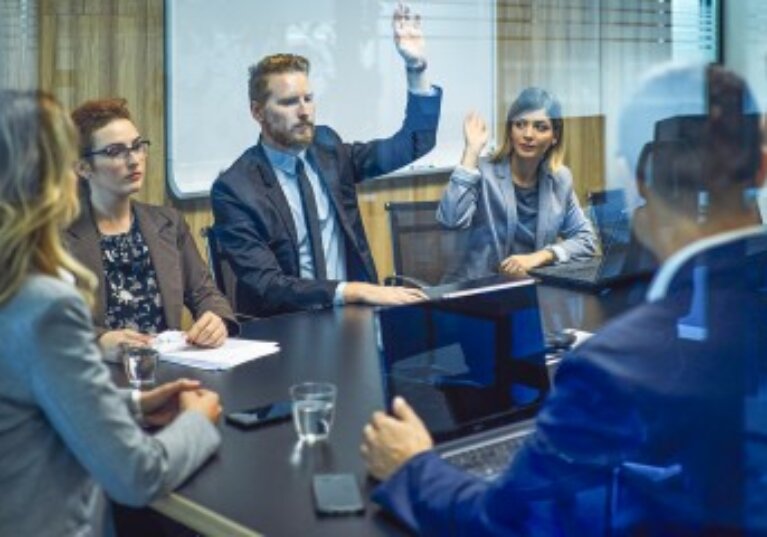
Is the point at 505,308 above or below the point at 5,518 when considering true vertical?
above

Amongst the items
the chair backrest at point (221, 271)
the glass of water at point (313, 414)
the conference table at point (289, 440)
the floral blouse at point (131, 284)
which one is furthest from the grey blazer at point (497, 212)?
the glass of water at point (313, 414)

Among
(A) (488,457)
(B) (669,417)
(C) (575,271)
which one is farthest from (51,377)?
(C) (575,271)

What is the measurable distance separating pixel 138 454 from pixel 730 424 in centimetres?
71

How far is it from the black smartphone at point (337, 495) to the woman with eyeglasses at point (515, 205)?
77.1 inches

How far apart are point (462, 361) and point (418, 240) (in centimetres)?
202

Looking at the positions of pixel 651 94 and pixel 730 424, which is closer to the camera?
pixel 730 424

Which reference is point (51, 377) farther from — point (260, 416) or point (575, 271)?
point (575, 271)

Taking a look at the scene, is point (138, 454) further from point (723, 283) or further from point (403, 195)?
point (403, 195)

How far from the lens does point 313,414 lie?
63.3 inches

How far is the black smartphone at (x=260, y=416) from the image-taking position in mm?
1669

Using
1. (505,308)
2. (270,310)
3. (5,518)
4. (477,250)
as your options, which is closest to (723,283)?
(505,308)

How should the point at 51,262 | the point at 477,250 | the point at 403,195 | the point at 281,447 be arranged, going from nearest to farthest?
the point at 51,262, the point at 281,447, the point at 477,250, the point at 403,195

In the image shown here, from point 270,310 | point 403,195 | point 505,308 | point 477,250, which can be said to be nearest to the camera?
point 505,308

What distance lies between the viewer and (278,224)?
305 cm
